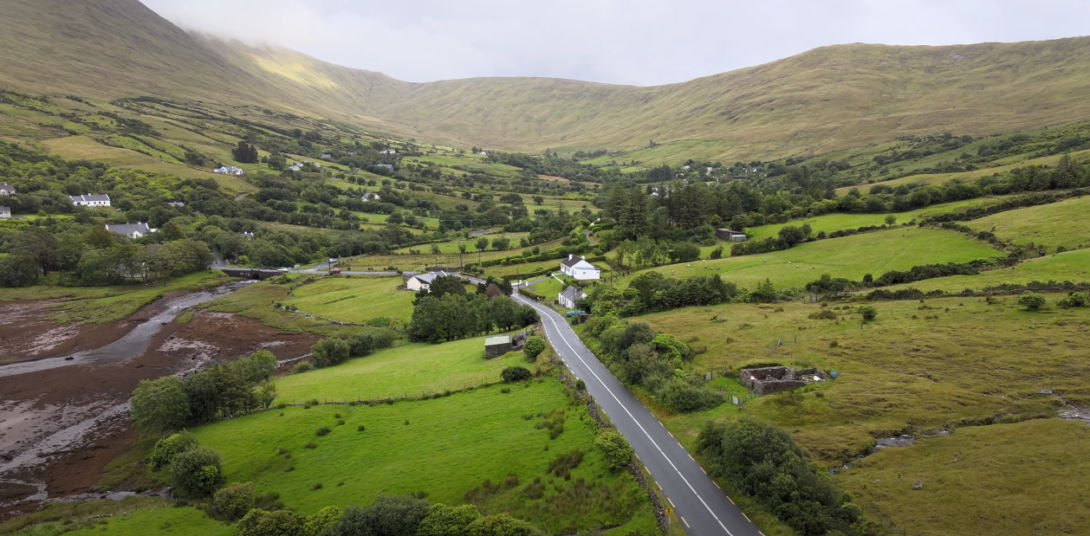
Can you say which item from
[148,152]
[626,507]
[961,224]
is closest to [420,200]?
[148,152]

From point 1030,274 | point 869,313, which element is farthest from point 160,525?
point 1030,274

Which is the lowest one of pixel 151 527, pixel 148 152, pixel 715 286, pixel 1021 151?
pixel 151 527

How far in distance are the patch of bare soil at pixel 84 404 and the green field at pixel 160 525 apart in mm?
9527

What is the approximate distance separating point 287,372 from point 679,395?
4696 cm

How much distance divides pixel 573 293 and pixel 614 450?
4428 centimetres

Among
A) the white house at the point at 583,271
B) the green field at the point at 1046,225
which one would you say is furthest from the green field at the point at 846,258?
the white house at the point at 583,271

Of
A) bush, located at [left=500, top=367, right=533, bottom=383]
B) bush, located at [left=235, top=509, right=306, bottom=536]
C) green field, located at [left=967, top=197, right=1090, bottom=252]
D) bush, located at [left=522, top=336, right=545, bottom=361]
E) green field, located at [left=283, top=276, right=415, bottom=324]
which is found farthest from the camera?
green field, located at [left=283, top=276, right=415, bottom=324]

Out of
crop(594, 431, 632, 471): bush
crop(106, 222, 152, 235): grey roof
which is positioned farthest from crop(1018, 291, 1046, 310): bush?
crop(106, 222, 152, 235): grey roof

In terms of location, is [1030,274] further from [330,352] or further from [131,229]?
[131,229]

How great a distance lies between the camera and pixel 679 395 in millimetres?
37594

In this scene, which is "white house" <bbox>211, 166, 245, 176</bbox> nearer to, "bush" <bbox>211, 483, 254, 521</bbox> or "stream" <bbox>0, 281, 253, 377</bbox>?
"stream" <bbox>0, 281, 253, 377</bbox>

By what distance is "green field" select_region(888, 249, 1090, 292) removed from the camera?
5006 centimetres

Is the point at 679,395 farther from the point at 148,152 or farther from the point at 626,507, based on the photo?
the point at 148,152

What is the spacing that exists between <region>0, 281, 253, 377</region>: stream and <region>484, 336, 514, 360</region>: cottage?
51.0 metres
